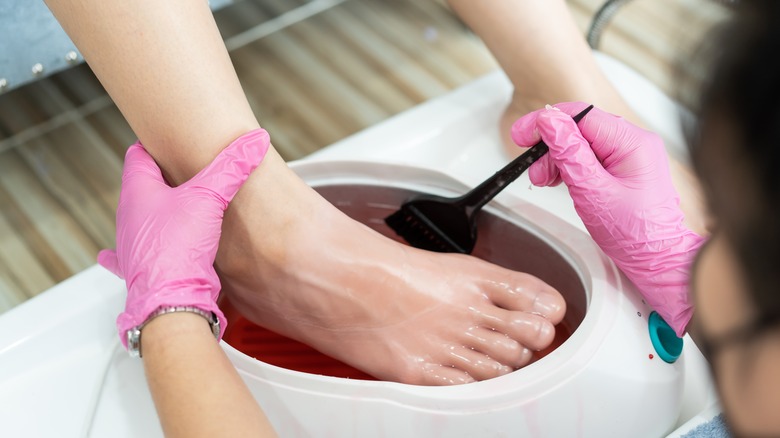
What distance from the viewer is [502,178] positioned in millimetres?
938

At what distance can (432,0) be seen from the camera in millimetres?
1766

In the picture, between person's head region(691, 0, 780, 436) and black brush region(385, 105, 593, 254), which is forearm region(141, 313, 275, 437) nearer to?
black brush region(385, 105, 593, 254)

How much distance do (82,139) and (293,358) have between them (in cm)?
71

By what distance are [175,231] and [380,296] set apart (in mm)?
248

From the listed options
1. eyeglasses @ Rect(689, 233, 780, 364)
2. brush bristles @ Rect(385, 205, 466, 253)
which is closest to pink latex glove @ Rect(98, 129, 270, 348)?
brush bristles @ Rect(385, 205, 466, 253)

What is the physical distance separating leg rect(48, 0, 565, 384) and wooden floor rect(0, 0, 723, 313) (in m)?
0.51

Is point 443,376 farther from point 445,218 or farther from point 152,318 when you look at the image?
point 152,318

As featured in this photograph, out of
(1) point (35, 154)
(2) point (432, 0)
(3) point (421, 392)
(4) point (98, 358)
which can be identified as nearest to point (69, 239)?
(1) point (35, 154)

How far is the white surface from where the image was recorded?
32.6 inches

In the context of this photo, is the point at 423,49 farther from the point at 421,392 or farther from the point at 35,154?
the point at 421,392

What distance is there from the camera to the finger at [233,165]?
2.78ft

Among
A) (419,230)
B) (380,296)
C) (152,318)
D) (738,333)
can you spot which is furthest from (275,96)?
(738,333)

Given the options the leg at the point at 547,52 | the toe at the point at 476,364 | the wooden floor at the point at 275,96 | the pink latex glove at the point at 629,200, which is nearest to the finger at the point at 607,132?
the pink latex glove at the point at 629,200

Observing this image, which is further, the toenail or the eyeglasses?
the toenail
